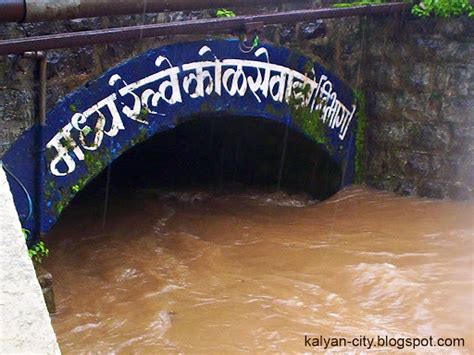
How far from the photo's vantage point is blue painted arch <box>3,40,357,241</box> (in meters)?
4.17

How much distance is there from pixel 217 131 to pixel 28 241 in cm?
371

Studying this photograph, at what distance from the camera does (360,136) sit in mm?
7000

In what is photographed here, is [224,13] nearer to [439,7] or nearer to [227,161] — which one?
[439,7]

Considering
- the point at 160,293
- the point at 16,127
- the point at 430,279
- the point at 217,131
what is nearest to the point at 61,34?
the point at 16,127

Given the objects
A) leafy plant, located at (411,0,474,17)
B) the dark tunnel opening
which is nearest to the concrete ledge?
the dark tunnel opening

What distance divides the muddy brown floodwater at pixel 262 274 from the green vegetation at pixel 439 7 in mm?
1816

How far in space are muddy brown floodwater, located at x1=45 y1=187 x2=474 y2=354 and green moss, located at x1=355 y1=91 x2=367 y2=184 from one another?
Answer: 0.23 metres

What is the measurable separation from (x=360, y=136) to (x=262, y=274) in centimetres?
270

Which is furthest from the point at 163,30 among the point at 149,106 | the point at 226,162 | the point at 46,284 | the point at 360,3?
the point at 226,162

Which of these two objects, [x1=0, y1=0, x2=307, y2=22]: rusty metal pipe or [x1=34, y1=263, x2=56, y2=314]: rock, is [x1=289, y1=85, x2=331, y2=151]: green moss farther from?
[x1=34, y1=263, x2=56, y2=314]: rock

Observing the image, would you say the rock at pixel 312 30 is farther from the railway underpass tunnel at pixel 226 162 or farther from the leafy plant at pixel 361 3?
the railway underpass tunnel at pixel 226 162

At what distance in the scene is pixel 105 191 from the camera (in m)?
7.98

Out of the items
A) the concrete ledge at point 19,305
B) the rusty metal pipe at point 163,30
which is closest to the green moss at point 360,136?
the rusty metal pipe at point 163,30

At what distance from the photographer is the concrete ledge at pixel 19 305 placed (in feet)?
4.95
